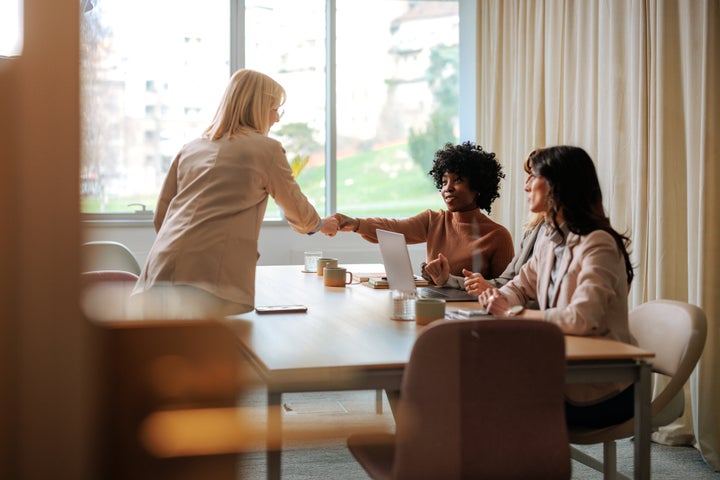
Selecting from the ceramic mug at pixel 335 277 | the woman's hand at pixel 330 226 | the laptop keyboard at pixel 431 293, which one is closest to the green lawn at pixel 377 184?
the woman's hand at pixel 330 226

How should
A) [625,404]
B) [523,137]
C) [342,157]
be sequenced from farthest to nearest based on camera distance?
[342,157], [523,137], [625,404]

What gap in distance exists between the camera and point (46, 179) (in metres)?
0.46

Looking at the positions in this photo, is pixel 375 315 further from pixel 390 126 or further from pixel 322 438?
pixel 390 126

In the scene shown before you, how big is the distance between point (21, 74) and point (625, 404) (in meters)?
1.85

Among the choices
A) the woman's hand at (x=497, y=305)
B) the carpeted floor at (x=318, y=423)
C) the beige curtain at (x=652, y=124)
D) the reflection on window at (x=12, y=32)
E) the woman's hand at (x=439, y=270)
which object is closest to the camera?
the reflection on window at (x=12, y=32)

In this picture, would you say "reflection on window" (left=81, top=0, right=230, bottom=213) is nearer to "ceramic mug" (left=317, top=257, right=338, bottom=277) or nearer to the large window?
"ceramic mug" (left=317, top=257, right=338, bottom=277)

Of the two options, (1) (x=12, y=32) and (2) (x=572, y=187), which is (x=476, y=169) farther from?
(1) (x=12, y=32)

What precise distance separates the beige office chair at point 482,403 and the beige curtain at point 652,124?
1837 mm

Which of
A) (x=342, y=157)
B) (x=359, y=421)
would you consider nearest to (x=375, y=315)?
(x=359, y=421)

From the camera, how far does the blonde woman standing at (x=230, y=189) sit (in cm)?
202

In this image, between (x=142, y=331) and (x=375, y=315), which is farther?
(x=375, y=315)

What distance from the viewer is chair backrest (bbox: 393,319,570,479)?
1398 millimetres

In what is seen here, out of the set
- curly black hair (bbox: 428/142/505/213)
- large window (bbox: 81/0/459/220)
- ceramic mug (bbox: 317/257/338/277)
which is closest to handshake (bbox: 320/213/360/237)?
ceramic mug (bbox: 317/257/338/277)

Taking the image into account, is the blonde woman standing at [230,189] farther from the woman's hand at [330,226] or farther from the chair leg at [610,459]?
the chair leg at [610,459]
